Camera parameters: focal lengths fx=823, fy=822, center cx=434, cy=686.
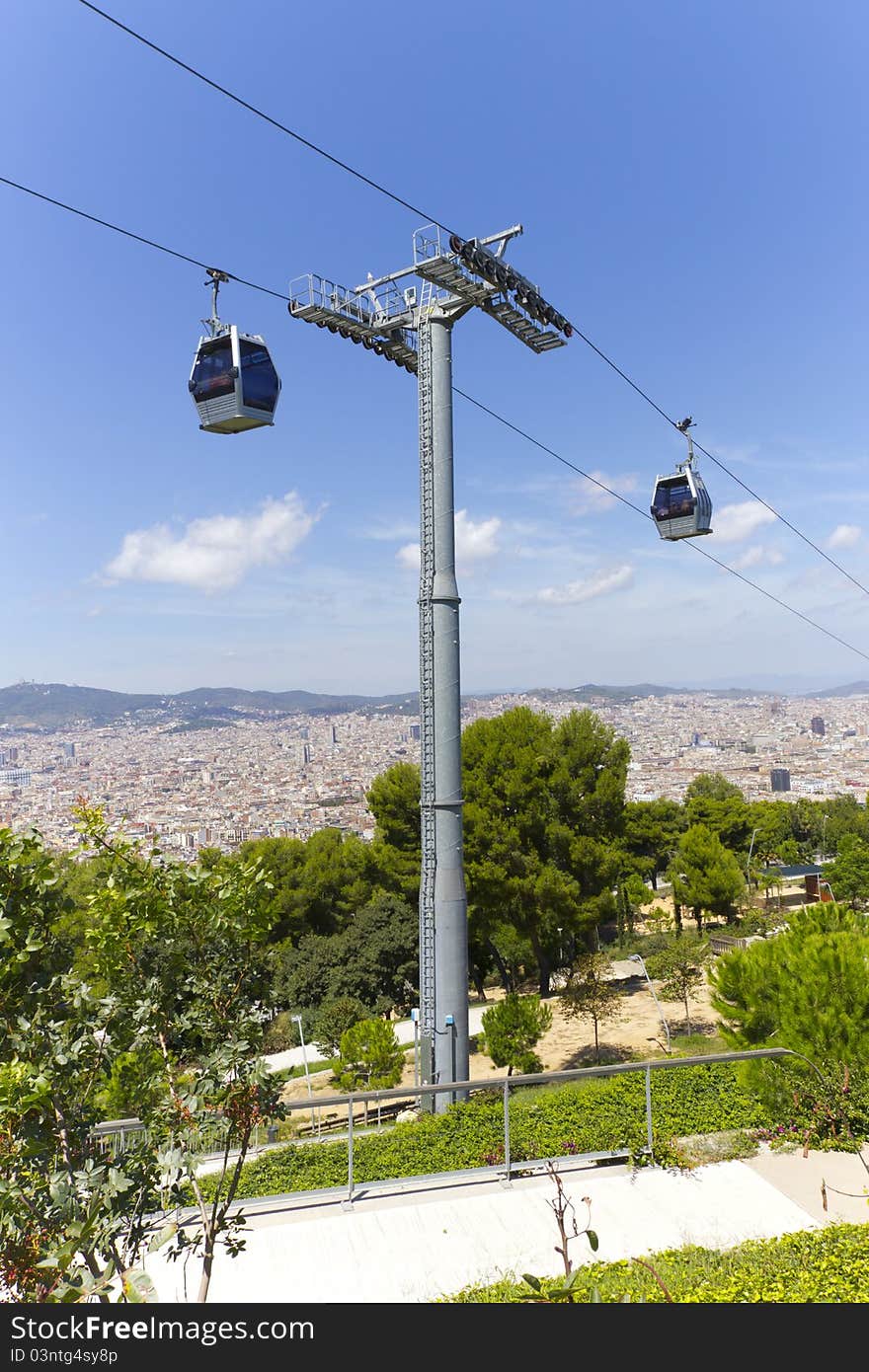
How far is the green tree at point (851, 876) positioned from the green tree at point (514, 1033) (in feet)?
72.7

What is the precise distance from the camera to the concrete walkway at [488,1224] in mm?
4586

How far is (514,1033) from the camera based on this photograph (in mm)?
14398

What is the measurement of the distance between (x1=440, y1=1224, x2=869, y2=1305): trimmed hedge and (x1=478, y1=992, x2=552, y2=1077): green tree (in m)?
9.95

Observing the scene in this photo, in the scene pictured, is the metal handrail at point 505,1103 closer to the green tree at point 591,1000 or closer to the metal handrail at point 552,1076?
the metal handrail at point 552,1076

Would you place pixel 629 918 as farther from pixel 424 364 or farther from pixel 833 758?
pixel 833 758

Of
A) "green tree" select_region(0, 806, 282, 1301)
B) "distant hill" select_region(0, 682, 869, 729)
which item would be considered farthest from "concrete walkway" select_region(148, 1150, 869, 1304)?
"distant hill" select_region(0, 682, 869, 729)

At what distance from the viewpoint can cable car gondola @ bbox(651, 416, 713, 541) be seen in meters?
13.9

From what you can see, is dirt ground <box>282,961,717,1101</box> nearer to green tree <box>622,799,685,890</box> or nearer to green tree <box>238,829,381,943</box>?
green tree <box>238,829,381,943</box>

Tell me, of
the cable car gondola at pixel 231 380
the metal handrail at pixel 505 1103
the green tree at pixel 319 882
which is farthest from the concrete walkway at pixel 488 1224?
the green tree at pixel 319 882

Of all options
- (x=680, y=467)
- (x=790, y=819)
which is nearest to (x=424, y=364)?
(x=680, y=467)

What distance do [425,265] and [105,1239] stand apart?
11.2 metres

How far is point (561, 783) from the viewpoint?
2250cm

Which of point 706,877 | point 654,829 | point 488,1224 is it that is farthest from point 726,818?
point 488,1224

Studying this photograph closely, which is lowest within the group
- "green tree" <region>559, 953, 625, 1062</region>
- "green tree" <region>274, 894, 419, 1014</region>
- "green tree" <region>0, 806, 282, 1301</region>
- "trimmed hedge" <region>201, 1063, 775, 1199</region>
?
"green tree" <region>274, 894, 419, 1014</region>
